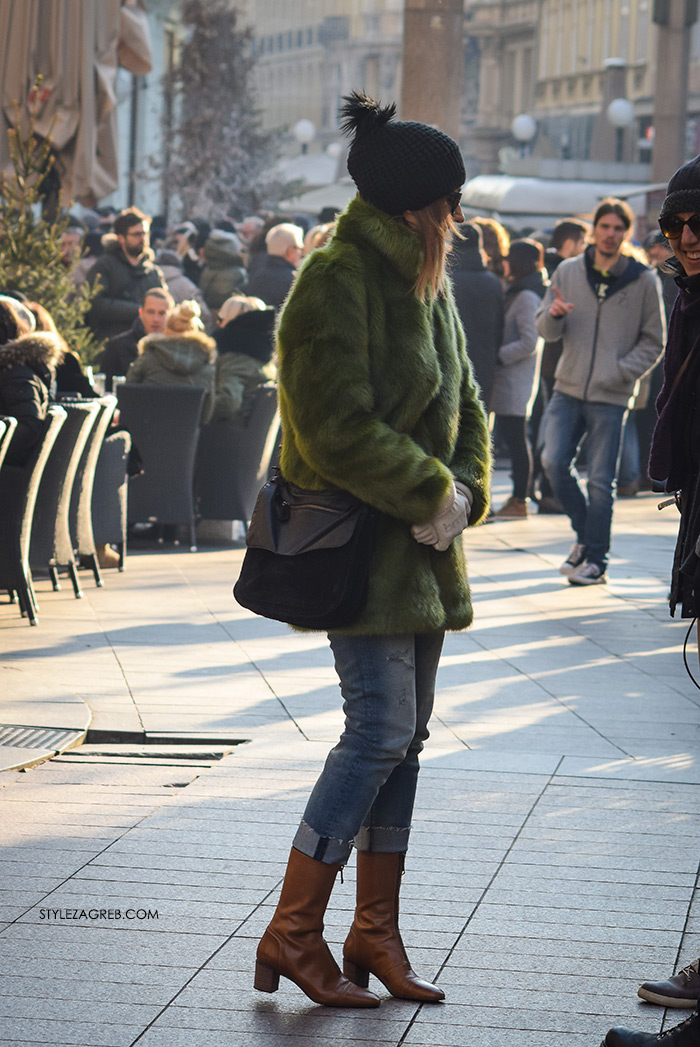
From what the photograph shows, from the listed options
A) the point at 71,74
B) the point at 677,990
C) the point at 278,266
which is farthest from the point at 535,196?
the point at 677,990

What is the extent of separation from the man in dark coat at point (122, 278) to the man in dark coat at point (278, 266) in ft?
3.10

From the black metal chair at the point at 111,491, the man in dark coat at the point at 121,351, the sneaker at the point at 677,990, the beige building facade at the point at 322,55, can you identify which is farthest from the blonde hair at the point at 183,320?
the beige building facade at the point at 322,55

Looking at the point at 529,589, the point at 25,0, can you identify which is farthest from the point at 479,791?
the point at 25,0

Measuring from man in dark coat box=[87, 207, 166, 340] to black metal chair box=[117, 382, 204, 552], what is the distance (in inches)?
119

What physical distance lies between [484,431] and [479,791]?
1891 mm

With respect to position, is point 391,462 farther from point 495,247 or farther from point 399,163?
point 495,247

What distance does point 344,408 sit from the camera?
3.65 metres

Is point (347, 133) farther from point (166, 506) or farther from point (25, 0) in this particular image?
point (25, 0)

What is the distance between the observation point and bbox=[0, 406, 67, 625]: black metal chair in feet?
27.0

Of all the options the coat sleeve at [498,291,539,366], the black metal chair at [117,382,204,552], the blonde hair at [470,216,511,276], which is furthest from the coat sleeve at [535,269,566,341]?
the blonde hair at [470,216,511,276]

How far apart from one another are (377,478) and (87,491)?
20.0ft

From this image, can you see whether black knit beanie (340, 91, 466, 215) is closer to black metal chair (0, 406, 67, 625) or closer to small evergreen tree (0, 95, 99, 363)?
black metal chair (0, 406, 67, 625)

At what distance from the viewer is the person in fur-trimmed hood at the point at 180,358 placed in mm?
11281

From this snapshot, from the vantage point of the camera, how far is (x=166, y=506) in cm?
1114
